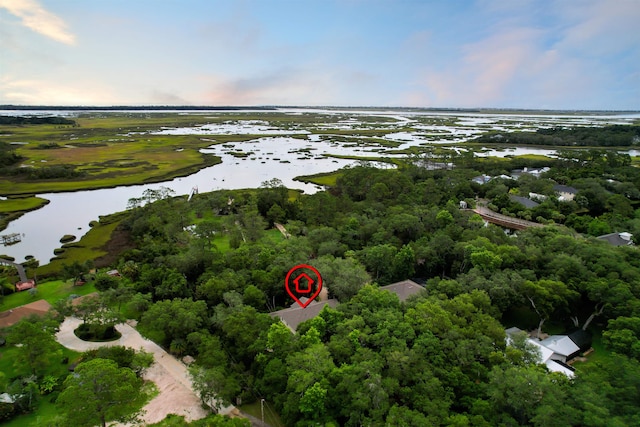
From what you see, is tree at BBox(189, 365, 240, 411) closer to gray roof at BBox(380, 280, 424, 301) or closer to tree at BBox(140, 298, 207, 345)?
tree at BBox(140, 298, 207, 345)

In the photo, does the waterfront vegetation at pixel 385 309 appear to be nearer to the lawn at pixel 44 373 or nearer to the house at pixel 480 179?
the lawn at pixel 44 373

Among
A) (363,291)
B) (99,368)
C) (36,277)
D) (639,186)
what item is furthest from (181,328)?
(639,186)

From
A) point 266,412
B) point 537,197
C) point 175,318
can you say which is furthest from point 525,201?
point 175,318

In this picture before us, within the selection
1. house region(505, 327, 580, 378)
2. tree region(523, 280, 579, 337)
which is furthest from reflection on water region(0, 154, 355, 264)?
house region(505, 327, 580, 378)

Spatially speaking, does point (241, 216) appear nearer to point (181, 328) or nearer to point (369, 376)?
point (181, 328)

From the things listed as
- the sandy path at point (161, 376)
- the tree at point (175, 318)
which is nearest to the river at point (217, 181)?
→ the sandy path at point (161, 376)

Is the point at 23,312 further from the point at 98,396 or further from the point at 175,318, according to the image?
the point at 98,396
